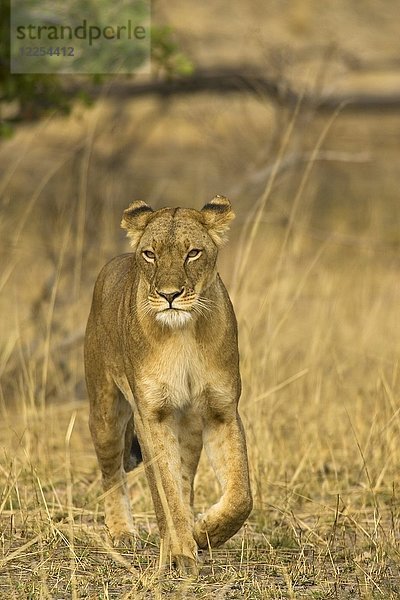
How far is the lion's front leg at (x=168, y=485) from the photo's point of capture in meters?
4.32

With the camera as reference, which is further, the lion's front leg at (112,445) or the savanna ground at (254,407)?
the lion's front leg at (112,445)

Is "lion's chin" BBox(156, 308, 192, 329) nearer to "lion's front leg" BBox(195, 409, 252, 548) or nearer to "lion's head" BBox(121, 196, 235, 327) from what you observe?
"lion's head" BBox(121, 196, 235, 327)

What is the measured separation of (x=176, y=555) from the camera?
431 cm

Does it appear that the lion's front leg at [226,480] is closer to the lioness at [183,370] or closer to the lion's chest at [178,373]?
the lioness at [183,370]

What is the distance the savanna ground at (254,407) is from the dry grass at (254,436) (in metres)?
0.02

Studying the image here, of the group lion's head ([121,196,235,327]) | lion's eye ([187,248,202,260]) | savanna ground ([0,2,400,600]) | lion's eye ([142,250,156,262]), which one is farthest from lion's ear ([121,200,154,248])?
savanna ground ([0,2,400,600])

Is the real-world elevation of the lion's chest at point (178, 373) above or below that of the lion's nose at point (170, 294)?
below

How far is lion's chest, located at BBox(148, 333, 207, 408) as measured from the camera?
440cm

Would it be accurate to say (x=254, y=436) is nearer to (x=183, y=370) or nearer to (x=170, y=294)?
(x=183, y=370)

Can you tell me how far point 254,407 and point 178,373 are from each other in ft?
5.55

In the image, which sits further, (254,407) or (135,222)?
(254,407)

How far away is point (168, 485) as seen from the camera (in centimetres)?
441

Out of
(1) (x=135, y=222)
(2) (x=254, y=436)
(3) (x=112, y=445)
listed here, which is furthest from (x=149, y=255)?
(2) (x=254, y=436)

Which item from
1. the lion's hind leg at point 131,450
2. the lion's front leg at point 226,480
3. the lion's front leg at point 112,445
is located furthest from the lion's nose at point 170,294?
the lion's hind leg at point 131,450
